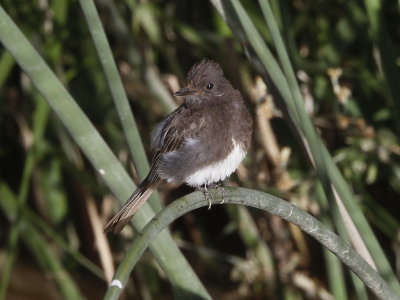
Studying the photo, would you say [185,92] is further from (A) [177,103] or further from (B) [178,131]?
(A) [177,103]

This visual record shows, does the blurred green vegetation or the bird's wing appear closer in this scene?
the bird's wing

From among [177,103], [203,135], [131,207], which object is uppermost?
[177,103]

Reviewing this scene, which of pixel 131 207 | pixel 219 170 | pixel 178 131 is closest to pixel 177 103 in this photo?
pixel 178 131

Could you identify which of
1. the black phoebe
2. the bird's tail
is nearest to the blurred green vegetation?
the black phoebe

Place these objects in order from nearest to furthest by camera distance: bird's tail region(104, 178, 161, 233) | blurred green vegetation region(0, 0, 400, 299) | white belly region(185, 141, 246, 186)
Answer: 1. bird's tail region(104, 178, 161, 233)
2. white belly region(185, 141, 246, 186)
3. blurred green vegetation region(0, 0, 400, 299)

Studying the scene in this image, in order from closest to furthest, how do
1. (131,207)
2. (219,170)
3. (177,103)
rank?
1. (131,207)
2. (219,170)
3. (177,103)

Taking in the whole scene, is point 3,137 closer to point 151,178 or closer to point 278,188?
point 278,188

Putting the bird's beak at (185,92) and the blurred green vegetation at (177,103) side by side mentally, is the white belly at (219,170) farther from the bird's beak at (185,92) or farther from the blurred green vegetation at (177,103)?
the blurred green vegetation at (177,103)

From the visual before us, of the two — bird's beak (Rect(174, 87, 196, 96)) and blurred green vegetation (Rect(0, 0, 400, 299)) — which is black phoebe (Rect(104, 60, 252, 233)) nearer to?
bird's beak (Rect(174, 87, 196, 96))
